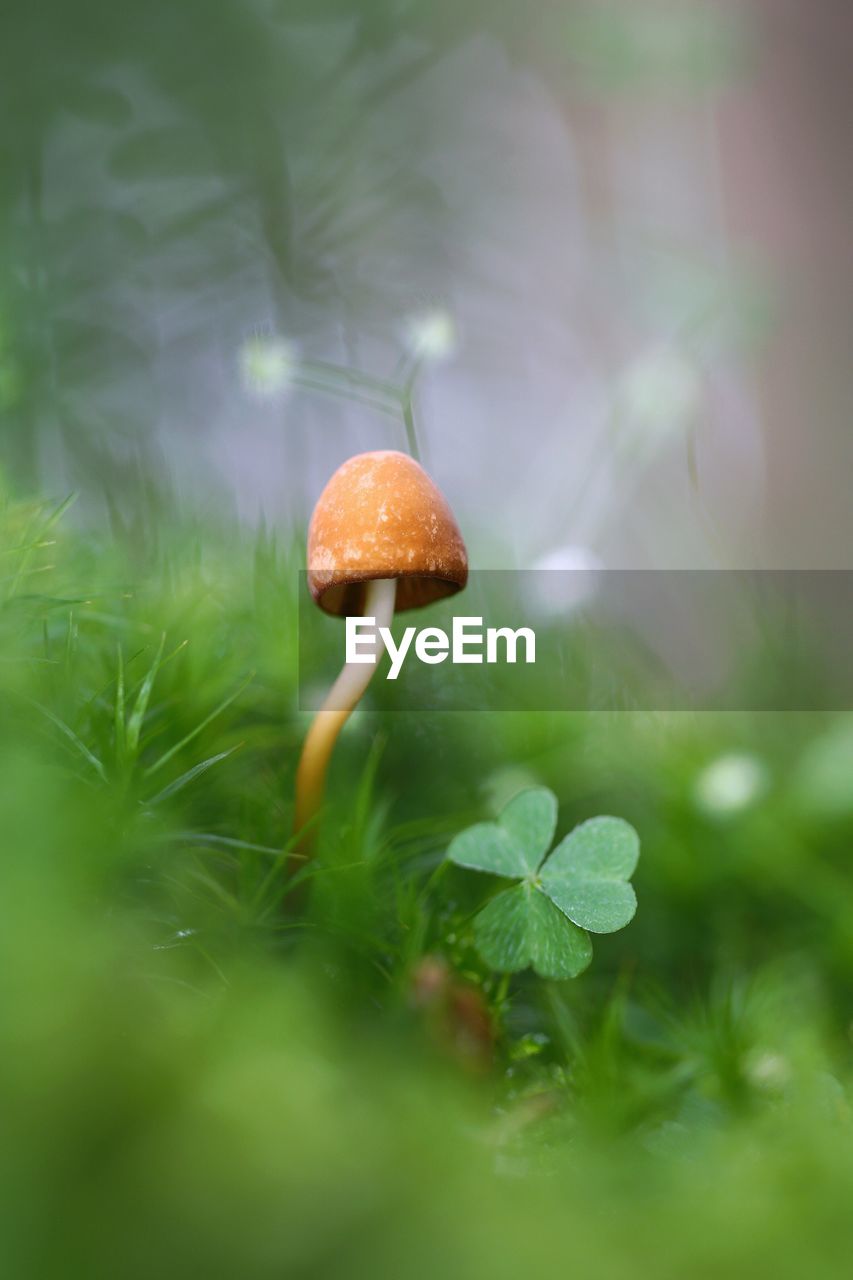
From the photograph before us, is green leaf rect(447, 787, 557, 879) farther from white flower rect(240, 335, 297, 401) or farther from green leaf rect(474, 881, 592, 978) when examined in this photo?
white flower rect(240, 335, 297, 401)

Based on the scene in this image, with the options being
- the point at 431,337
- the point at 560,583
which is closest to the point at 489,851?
the point at 560,583

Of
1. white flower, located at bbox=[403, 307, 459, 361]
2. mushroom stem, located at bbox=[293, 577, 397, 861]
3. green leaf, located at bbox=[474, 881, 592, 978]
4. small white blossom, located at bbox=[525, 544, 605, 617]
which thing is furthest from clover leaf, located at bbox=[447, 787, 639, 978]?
white flower, located at bbox=[403, 307, 459, 361]

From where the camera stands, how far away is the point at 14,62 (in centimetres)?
164

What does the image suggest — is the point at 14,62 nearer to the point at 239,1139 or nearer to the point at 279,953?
the point at 279,953

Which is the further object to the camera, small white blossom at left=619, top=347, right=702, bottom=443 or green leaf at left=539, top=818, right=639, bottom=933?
small white blossom at left=619, top=347, right=702, bottom=443

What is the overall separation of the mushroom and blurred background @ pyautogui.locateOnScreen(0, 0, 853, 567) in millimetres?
430

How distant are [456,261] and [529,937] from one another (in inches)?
77.6

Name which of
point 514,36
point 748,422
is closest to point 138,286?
point 514,36

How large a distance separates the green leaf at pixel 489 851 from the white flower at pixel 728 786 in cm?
24

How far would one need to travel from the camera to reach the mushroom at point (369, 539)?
658 millimetres

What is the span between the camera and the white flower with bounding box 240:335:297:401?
1.32 metres

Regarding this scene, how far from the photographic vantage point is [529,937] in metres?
0.60

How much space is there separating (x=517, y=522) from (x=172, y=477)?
2.13 feet

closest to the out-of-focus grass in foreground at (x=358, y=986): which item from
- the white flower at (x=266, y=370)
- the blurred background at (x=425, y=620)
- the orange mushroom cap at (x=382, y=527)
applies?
the blurred background at (x=425, y=620)
